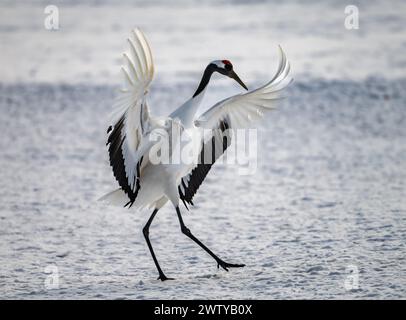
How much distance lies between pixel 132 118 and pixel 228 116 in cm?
117

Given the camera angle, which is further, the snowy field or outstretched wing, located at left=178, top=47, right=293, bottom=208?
outstretched wing, located at left=178, top=47, right=293, bottom=208

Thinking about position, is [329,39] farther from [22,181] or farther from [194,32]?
[22,181]

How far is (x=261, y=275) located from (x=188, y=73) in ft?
27.8

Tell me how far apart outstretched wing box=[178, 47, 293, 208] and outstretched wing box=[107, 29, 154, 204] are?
717mm

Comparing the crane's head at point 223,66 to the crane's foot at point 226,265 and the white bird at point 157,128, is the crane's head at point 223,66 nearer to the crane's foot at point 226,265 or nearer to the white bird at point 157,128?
the white bird at point 157,128

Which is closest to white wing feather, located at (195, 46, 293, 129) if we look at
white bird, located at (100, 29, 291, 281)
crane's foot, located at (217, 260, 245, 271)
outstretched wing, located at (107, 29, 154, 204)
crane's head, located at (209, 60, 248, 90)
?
white bird, located at (100, 29, 291, 281)

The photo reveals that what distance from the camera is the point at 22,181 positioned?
10.1 m

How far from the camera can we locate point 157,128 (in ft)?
22.0

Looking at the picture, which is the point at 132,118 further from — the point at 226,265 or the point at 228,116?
the point at 226,265

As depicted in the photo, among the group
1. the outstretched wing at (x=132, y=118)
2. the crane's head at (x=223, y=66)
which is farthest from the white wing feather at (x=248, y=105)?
the outstretched wing at (x=132, y=118)

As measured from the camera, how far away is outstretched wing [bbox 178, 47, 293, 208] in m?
7.28

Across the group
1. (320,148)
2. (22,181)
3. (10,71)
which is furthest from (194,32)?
(22,181)

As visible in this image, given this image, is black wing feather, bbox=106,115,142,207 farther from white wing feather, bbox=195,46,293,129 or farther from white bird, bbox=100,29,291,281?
white wing feather, bbox=195,46,293,129
